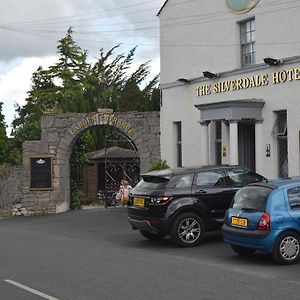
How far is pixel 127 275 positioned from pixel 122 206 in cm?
1545

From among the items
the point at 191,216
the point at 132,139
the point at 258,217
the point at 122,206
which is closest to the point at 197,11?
the point at 132,139

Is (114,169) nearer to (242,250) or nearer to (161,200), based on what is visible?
(161,200)

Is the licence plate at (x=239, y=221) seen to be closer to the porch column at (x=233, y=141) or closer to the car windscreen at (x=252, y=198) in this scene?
the car windscreen at (x=252, y=198)

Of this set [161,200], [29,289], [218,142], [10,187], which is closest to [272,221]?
[161,200]

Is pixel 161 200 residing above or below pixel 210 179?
below

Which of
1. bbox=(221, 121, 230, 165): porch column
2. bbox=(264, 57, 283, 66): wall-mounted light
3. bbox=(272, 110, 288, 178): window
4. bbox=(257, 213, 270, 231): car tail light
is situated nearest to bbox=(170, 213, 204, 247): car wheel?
bbox=(257, 213, 270, 231): car tail light

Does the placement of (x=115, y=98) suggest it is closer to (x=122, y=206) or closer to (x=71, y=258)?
(x=122, y=206)

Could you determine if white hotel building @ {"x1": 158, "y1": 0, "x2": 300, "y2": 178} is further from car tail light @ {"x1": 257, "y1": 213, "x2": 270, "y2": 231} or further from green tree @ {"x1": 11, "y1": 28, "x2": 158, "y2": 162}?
green tree @ {"x1": 11, "y1": 28, "x2": 158, "y2": 162}

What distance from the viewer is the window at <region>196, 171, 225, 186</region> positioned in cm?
1357

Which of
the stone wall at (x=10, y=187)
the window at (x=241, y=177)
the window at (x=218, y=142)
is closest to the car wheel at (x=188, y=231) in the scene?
the window at (x=241, y=177)

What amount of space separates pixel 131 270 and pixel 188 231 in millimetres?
3175

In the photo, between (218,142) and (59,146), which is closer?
(218,142)

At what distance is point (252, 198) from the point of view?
1119 centimetres

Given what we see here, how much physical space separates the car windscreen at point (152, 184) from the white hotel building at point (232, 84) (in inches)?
214
